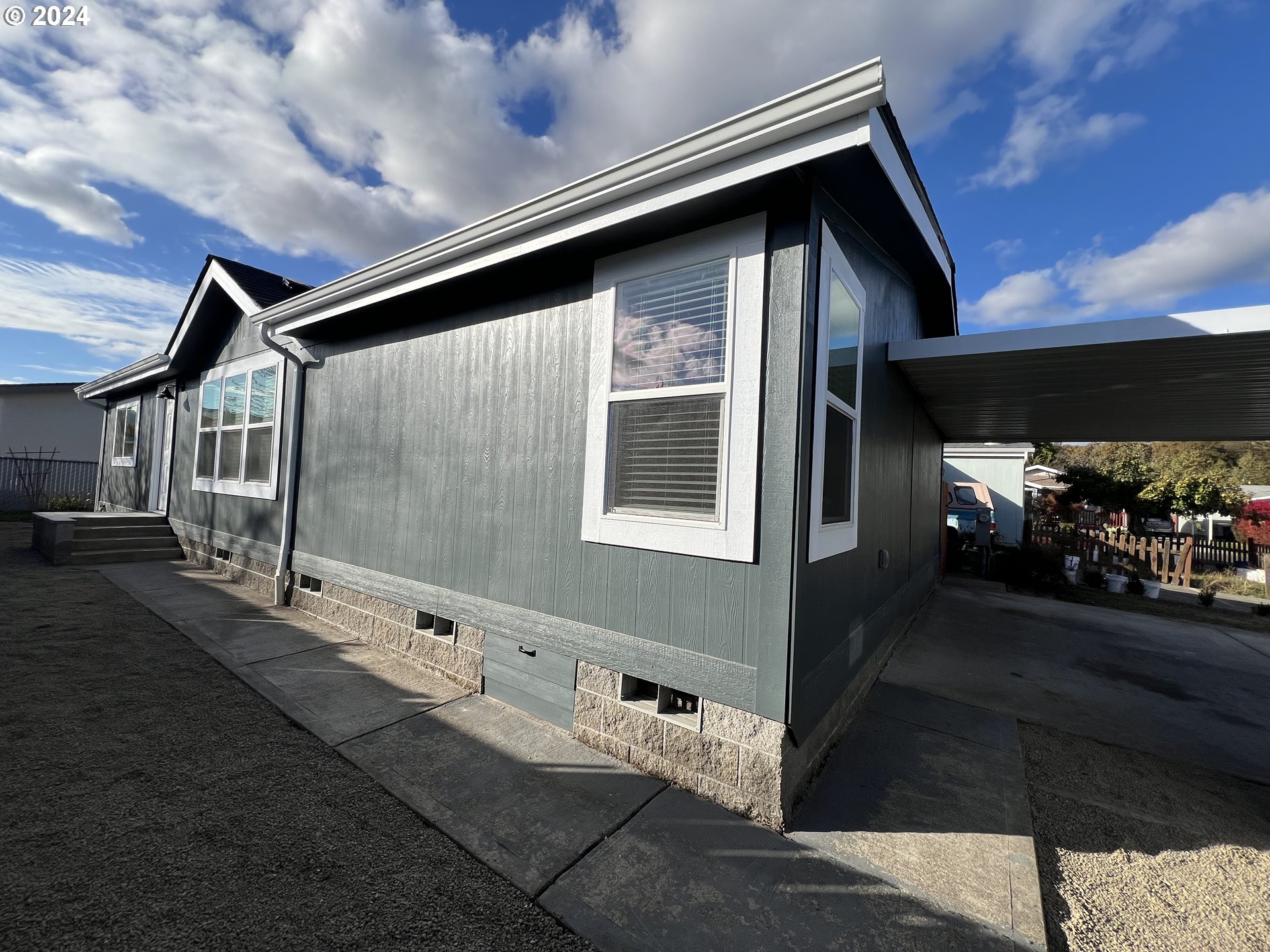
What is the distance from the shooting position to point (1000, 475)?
13.8 m

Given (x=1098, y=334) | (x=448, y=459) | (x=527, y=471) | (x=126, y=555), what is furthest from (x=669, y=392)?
(x=126, y=555)

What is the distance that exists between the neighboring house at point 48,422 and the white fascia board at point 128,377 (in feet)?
19.4

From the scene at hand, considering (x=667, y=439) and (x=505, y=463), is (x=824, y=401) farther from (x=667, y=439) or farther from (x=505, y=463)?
(x=505, y=463)

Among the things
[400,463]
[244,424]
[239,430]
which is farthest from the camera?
[239,430]

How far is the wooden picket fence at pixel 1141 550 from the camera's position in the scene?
11.2 metres

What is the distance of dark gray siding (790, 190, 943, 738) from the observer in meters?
2.52

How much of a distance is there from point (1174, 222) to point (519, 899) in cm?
4097

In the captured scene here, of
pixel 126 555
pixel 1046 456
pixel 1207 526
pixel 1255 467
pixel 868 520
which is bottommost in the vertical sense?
pixel 126 555

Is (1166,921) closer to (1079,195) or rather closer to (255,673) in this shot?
(255,673)

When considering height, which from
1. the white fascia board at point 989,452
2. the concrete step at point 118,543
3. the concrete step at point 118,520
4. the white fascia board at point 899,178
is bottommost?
the concrete step at point 118,543

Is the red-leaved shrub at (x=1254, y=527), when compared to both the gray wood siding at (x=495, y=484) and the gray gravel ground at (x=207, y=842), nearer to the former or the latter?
the gray wood siding at (x=495, y=484)

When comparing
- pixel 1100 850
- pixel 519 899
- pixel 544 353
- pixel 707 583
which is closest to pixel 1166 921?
pixel 1100 850

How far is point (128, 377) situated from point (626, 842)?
12347 millimetres

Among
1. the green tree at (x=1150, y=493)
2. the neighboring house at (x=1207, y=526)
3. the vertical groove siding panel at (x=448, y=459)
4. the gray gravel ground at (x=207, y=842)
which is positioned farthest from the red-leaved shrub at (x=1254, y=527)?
the gray gravel ground at (x=207, y=842)
